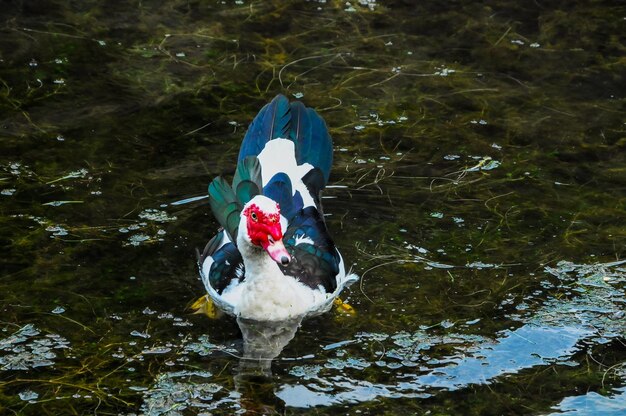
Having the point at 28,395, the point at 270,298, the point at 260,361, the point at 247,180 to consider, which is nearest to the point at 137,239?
the point at 247,180

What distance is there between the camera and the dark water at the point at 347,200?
5699mm

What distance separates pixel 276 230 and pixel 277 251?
11cm

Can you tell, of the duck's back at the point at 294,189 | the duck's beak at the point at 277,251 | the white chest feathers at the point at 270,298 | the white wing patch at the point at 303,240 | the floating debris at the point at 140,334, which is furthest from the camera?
the white wing patch at the point at 303,240

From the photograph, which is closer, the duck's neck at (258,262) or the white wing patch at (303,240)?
the duck's neck at (258,262)

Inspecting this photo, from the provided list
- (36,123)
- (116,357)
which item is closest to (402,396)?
(116,357)

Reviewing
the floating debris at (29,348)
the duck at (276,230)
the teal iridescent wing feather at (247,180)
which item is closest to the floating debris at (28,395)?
the floating debris at (29,348)

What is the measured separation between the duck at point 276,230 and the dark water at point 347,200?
160mm

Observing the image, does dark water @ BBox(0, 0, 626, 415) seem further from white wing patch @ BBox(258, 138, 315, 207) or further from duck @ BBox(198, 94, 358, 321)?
white wing patch @ BBox(258, 138, 315, 207)

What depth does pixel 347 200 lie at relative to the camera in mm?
7352

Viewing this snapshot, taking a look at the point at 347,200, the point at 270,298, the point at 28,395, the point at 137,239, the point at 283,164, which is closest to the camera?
the point at 28,395

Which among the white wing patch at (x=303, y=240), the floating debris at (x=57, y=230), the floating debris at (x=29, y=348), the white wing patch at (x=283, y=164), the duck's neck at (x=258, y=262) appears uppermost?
the white wing patch at (x=283, y=164)

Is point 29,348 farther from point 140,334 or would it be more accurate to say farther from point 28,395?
point 140,334

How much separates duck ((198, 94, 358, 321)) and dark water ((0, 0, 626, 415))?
0.16 meters

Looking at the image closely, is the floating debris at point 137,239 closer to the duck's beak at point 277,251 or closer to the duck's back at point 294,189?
the duck's back at point 294,189
